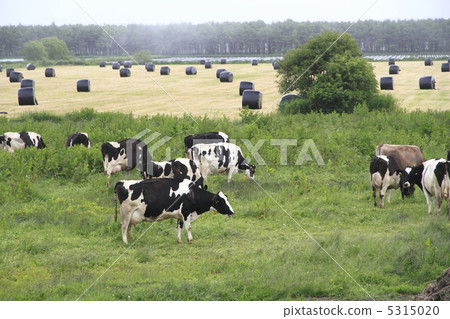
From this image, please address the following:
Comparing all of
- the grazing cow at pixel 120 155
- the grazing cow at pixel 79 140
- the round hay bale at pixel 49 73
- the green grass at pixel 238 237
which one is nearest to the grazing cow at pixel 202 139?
the green grass at pixel 238 237

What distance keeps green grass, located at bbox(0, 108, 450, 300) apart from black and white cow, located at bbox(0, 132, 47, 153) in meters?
1.06

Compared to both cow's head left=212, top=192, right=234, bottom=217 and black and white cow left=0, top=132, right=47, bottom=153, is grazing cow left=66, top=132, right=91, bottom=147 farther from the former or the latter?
cow's head left=212, top=192, right=234, bottom=217

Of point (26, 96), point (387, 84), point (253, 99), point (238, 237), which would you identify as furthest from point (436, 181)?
point (387, 84)

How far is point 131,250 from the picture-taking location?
1115 cm

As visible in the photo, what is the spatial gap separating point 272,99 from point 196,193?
2645 centimetres

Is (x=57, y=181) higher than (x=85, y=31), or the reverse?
(x=85, y=31)

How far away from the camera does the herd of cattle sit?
38.3 ft

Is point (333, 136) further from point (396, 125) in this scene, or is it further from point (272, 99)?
point (272, 99)

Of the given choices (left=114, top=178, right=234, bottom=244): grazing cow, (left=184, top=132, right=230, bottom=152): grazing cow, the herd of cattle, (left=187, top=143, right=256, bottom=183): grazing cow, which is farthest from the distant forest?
(left=114, top=178, right=234, bottom=244): grazing cow

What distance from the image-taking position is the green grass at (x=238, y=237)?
910 cm

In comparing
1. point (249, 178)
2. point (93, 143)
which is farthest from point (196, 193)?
point (93, 143)

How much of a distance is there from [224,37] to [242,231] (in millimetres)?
133280

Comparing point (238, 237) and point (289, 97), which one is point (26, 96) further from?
point (238, 237)

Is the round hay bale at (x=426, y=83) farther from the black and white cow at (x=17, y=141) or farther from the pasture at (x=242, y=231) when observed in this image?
the black and white cow at (x=17, y=141)
